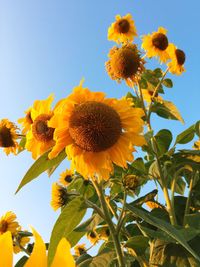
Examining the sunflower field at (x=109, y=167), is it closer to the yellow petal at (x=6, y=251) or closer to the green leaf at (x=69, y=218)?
the green leaf at (x=69, y=218)

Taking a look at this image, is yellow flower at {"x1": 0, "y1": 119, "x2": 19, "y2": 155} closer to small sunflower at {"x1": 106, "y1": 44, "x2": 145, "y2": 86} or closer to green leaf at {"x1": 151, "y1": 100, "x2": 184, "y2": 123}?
small sunflower at {"x1": 106, "y1": 44, "x2": 145, "y2": 86}

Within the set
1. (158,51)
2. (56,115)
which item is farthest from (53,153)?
(158,51)

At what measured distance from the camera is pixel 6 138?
275cm

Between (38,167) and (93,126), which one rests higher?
(93,126)

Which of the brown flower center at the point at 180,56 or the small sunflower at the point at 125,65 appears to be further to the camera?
the brown flower center at the point at 180,56

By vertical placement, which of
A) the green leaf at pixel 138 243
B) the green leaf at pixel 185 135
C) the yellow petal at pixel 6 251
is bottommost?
the green leaf at pixel 138 243

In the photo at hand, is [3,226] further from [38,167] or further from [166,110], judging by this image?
[38,167]

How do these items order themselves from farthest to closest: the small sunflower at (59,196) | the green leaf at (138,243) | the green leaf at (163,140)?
1. the green leaf at (163,140)
2. the small sunflower at (59,196)
3. the green leaf at (138,243)

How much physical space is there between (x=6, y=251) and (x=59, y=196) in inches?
80.4

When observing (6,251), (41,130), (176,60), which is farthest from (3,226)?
(6,251)

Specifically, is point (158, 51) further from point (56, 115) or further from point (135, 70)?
point (56, 115)

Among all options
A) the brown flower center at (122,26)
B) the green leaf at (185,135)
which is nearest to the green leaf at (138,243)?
the green leaf at (185,135)

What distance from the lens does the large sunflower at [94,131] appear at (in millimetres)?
1333

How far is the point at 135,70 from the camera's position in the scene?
2.63 m
